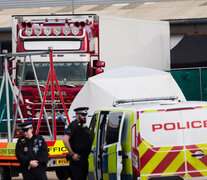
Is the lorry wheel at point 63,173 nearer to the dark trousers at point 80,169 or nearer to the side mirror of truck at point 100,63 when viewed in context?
the dark trousers at point 80,169

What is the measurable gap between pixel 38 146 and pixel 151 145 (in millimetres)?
2462

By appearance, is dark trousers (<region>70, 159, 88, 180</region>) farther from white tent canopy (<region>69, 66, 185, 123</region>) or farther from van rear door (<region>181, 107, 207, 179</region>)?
white tent canopy (<region>69, 66, 185, 123</region>)

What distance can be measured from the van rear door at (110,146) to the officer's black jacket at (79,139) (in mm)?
697

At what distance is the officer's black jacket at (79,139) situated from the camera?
1132 cm

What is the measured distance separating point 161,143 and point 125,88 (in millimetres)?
6798

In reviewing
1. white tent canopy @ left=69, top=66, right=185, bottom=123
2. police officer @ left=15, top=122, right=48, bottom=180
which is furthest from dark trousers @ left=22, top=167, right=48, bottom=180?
white tent canopy @ left=69, top=66, right=185, bottom=123

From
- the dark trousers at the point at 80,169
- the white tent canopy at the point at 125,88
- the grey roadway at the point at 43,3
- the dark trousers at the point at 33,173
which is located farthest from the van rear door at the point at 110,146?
the grey roadway at the point at 43,3

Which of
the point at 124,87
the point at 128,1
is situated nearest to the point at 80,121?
the point at 124,87

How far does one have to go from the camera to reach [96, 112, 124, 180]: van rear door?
948cm

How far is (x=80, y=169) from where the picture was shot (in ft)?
37.1

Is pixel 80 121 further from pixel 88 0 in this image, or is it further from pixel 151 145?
pixel 88 0

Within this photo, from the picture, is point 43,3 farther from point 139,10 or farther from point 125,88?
point 125,88

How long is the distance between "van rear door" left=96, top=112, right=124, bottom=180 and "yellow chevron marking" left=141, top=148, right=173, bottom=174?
17.2 inches

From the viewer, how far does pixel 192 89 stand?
72.0ft
